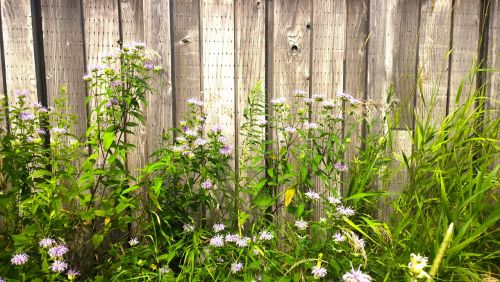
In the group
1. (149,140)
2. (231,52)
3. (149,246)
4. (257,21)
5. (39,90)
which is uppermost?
(257,21)

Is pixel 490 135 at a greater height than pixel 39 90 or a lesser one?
lesser

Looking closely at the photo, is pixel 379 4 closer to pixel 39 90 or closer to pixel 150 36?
pixel 150 36

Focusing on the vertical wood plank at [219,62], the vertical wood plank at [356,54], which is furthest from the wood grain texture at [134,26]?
the vertical wood plank at [356,54]

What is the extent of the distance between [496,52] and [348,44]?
1.00 metres

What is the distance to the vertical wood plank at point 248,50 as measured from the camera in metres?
2.67

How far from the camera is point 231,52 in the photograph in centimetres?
268

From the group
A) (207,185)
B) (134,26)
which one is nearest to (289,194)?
(207,185)

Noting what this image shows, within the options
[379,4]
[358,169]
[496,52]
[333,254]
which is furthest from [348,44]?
[333,254]

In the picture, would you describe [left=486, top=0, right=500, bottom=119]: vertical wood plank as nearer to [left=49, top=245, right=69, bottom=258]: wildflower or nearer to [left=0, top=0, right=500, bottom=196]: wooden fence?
[left=0, top=0, right=500, bottom=196]: wooden fence

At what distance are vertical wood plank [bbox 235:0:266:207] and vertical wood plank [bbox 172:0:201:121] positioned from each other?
24 centimetres

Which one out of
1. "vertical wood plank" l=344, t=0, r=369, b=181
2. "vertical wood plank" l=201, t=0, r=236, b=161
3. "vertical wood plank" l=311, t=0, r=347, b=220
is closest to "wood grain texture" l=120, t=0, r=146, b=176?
"vertical wood plank" l=201, t=0, r=236, b=161

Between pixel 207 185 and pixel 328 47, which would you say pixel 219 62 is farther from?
pixel 207 185

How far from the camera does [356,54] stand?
2.79 metres

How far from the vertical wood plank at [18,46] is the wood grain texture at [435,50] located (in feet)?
7.69
